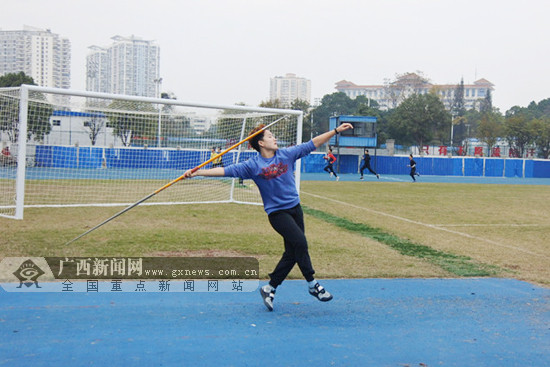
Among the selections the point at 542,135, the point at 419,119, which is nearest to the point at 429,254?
the point at 419,119

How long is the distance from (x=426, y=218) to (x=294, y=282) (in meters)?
9.02

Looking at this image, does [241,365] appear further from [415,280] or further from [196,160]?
[196,160]

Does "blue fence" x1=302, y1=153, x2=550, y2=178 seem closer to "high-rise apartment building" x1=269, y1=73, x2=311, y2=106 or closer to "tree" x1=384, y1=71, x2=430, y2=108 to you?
"tree" x1=384, y1=71, x2=430, y2=108

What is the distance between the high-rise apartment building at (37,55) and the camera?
423 feet

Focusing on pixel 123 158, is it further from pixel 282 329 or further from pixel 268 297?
pixel 282 329

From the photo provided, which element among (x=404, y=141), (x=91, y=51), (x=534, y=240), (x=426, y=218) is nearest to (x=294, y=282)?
(x=534, y=240)

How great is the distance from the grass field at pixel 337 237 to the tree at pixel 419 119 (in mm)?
47737

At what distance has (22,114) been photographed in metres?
11.7

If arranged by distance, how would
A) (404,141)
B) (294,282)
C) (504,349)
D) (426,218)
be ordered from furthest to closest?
(404,141)
(426,218)
(294,282)
(504,349)

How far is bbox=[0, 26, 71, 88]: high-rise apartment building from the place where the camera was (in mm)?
129000

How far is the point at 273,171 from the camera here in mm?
5883

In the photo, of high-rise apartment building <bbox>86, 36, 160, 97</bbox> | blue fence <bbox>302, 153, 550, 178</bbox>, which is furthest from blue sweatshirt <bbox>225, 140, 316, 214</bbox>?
high-rise apartment building <bbox>86, 36, 160, 97</bbox>

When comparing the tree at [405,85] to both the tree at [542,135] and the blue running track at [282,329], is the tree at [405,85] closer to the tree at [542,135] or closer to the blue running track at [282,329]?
the tree at [542,135]

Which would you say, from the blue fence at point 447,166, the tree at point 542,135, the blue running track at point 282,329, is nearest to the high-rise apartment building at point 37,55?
the blue fence at point 447,166
